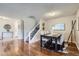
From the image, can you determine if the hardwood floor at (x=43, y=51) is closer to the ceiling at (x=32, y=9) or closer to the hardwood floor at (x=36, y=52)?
the hardwood floor at (x=36, y=52)

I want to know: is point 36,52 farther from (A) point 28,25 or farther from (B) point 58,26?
(B) point 58,26

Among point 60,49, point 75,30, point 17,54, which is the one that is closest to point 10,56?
point 17,54

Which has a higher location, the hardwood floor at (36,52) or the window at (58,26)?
the window at (58,26)

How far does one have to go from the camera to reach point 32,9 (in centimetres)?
237

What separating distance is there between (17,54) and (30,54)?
0.23 metres

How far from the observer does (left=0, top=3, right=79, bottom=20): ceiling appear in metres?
2.35

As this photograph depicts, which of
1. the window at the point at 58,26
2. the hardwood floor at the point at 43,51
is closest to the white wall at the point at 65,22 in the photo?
the window at the point at 58,26

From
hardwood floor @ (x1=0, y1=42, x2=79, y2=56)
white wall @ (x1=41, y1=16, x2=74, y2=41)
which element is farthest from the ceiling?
hardwood floor @ (x1=0, y1=42, x2=79, y2=56)

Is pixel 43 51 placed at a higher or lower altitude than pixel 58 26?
lower

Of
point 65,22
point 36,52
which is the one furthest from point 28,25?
point 65,22

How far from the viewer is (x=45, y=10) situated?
93.1 inches

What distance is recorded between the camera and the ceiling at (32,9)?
7.72ft

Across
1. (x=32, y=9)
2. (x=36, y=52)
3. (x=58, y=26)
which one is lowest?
(x=36, y=52)

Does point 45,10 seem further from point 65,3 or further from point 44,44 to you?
point 44,44
